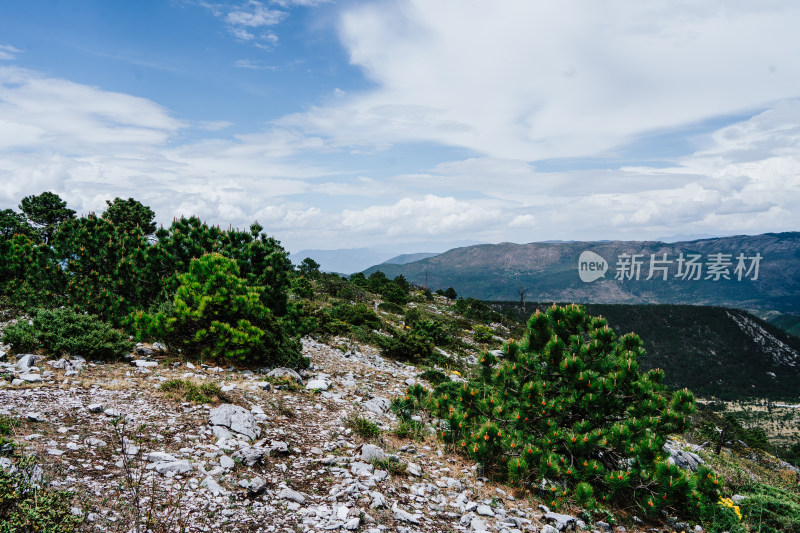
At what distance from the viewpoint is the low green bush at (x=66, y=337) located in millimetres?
9289

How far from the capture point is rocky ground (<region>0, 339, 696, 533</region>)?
462cm

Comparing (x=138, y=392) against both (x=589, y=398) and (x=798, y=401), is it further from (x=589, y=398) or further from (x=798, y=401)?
(x=798, y=401)

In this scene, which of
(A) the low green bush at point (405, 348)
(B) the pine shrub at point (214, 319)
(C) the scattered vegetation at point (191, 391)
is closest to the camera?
(C) the scattered vegetation at point (191, 391)

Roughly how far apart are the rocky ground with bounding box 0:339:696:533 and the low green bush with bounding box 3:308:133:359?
1.76ft

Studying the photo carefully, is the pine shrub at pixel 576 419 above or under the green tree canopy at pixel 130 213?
under

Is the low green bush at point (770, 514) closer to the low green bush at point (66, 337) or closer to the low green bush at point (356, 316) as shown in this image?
the low green bush at point (66, 337)

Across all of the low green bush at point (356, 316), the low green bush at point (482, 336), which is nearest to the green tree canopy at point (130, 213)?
the low green bush at point (356, 316)

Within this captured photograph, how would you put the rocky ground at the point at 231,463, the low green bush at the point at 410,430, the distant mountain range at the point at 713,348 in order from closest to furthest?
1. the rocky ground at the point at 231,463
2. the low green bush at the point at 410,430
3. the distant mountain range at the point at 713,348

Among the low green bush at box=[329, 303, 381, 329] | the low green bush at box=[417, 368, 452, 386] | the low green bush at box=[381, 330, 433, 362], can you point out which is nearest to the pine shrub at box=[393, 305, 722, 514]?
the low green bush at box=[417, 368, 452, 386]

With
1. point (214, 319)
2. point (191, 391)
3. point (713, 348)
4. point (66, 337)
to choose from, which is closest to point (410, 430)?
point (191, 391)

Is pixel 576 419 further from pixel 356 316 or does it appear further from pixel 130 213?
pixel 130 213

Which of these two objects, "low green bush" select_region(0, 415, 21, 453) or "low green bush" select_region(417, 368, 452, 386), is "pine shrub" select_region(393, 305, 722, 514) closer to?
"low green bush" select_region(0, 415, 21, 453)

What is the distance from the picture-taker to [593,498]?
21.3 ft

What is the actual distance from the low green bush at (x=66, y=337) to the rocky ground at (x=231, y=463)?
1.76ft
